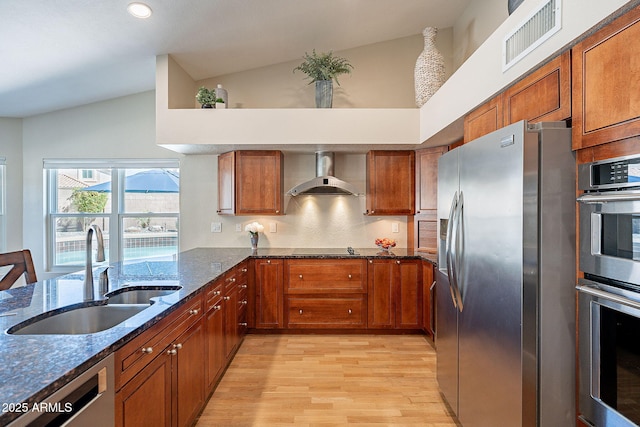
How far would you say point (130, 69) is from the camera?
131 inches

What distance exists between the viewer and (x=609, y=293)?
3.76ft

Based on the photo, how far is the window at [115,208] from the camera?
4078 millimetres

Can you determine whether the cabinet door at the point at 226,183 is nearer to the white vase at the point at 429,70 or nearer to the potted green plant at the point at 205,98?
the potted green plant at the point at 205,98

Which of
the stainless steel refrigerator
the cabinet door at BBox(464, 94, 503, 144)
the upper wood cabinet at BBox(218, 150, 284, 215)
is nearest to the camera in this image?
the stainless steel refrigerator

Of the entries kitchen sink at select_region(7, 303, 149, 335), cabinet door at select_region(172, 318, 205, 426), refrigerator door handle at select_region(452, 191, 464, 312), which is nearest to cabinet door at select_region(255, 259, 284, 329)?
cabinet door at select_region(172, 318, 205, 426)

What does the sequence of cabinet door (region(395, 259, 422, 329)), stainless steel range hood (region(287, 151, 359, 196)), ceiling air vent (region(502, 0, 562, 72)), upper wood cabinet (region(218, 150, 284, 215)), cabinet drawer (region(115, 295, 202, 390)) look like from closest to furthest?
cabinet drawer (region(115, 295, 202, 390)) → ceiling air vent (region(502, 0, 562, 72)) → cabinet door (region(395, 259, 422, 329)) → stainless steel range hood (region(287, 151, 359, 196)) → upper wood cabinet (region(218, 150, 284, 215))

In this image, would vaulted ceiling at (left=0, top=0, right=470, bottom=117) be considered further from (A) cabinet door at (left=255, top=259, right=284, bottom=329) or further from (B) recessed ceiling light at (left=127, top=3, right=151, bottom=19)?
(A) cabinet door at (left=255, top=259, right=284, bottom=329)

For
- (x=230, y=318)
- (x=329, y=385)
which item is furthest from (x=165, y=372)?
(x=329, y=385)

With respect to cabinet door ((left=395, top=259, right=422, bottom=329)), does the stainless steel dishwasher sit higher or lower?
higher

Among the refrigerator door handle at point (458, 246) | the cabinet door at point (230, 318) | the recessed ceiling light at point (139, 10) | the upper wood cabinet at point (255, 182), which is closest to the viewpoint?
the refrigerator door handle at point (458, 246)

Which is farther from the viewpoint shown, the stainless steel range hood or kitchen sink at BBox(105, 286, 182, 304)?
the stainless steel range hood

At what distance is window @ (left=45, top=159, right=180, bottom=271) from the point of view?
408cm

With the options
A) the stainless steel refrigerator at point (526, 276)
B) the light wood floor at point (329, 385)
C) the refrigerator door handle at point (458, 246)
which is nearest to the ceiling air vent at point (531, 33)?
the stainless steel refrigerator at point (526, 276)

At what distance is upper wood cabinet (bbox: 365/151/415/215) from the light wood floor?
56.9 inches
